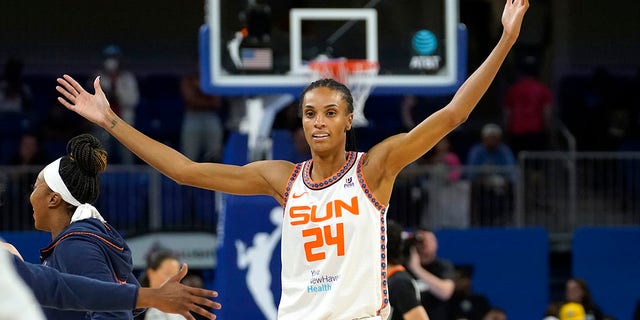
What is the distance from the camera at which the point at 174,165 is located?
4.92m

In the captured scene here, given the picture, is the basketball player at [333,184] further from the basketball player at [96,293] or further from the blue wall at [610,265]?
the blue wall at [610,265]

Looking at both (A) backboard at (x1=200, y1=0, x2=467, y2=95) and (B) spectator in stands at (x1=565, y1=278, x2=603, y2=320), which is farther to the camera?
(B) spectator in stands at (x1=565, y1=278, x2=603, y2=320)

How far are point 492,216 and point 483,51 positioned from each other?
3453 mm

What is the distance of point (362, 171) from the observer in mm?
4797

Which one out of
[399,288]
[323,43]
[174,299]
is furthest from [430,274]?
[174,299]

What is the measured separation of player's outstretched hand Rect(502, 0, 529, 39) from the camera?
4746 mm

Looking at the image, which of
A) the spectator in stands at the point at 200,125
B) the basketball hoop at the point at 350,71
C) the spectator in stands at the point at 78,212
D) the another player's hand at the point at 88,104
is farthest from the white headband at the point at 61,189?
the spectator in stands at the point at 200,125

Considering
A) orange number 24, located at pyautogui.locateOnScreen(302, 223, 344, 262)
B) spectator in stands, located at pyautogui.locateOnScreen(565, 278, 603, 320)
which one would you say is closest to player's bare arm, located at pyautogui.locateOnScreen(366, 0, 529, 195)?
orange number 24, located at pyautogui.locateOnScreen(302, 223, 344, 262)

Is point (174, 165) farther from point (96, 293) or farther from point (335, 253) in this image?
point (96, 293)

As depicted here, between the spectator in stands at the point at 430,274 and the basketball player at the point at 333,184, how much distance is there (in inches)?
188

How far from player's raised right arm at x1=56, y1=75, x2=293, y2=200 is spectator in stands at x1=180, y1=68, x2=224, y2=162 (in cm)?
892

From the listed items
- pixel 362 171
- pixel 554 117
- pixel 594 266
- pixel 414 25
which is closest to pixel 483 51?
pixel 554 117

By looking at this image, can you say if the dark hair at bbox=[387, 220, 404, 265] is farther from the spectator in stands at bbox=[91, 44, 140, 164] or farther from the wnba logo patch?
the spectator in stands at bbox=[91, 44, 140, 164]

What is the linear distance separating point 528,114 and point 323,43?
5.38 m
